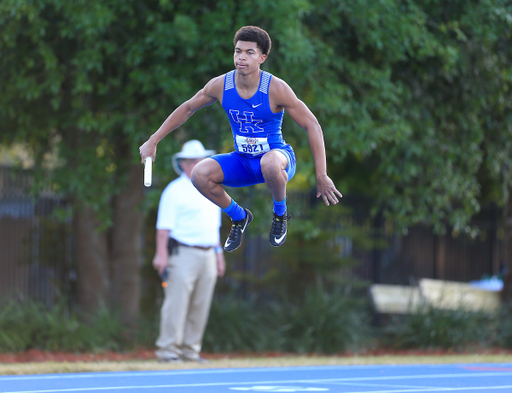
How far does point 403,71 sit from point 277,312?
4.29m

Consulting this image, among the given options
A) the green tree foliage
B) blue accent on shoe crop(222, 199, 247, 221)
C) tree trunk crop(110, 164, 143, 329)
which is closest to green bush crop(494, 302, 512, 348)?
the green tree foliage

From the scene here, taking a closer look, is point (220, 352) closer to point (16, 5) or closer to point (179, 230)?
point (179, 230)

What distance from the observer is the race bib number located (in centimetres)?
588

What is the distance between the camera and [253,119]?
18.9 feet

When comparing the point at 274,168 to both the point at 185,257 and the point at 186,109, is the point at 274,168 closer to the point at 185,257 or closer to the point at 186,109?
the point at 186,109

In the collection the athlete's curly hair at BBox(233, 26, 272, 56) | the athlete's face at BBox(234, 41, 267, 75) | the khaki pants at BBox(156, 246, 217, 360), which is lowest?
the khaki pants at BBox(156, 246, 217, 360)

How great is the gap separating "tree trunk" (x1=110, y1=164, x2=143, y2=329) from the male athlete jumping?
6.27 m

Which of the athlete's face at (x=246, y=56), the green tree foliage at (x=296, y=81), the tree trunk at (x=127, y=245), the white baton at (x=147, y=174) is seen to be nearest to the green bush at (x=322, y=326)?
the green tree foliage at (x=296, y=81)

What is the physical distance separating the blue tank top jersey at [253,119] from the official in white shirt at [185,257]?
10.6 feet

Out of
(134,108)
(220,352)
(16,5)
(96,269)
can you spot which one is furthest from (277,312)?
(16,5)

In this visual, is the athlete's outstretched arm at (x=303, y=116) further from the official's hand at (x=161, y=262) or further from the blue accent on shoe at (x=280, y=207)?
the official's hand at (x=161, y=262)

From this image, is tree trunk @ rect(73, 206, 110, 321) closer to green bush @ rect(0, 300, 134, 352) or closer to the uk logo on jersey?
green bush @ rect(0, 300, 134, 352)

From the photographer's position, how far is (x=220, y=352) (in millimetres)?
11438

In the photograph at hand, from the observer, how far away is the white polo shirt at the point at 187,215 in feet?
30.3
